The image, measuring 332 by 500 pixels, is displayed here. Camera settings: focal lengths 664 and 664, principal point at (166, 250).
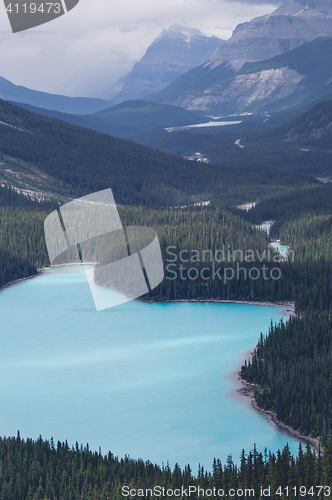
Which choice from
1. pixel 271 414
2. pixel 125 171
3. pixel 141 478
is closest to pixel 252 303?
pixel 271 414

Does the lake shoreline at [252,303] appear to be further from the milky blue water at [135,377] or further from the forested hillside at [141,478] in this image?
the forested hillside at [141,478]

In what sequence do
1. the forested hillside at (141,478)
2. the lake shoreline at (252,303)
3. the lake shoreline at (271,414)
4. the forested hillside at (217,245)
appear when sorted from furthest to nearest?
the lake shoreline at (252,303)
the lake shoreline at (271,414)
the forested hillside at (217,245)
the forested hillside at (141,478)

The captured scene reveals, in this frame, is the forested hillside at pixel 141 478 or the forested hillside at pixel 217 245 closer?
the forested hillside at pixel 141 478

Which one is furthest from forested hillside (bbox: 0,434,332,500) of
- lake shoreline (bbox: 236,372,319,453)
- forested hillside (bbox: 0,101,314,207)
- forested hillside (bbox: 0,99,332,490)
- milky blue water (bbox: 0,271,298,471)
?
forested hillside (bbox: 0,101,314,207)

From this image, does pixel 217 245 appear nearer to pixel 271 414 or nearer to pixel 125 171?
pixel 271 414

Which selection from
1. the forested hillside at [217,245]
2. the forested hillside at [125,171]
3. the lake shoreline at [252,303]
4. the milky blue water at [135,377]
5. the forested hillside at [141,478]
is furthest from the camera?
the forested hillside at [125,171]

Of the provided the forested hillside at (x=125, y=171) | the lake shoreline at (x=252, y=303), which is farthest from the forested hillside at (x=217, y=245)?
the lake shoreline at (x=252, y=303)

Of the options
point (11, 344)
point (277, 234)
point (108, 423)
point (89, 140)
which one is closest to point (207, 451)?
point (108, 423)

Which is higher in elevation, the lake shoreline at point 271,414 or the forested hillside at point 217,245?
the forested hillside at point 217,245

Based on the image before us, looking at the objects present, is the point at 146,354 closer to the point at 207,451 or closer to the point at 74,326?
the point at 74,326
